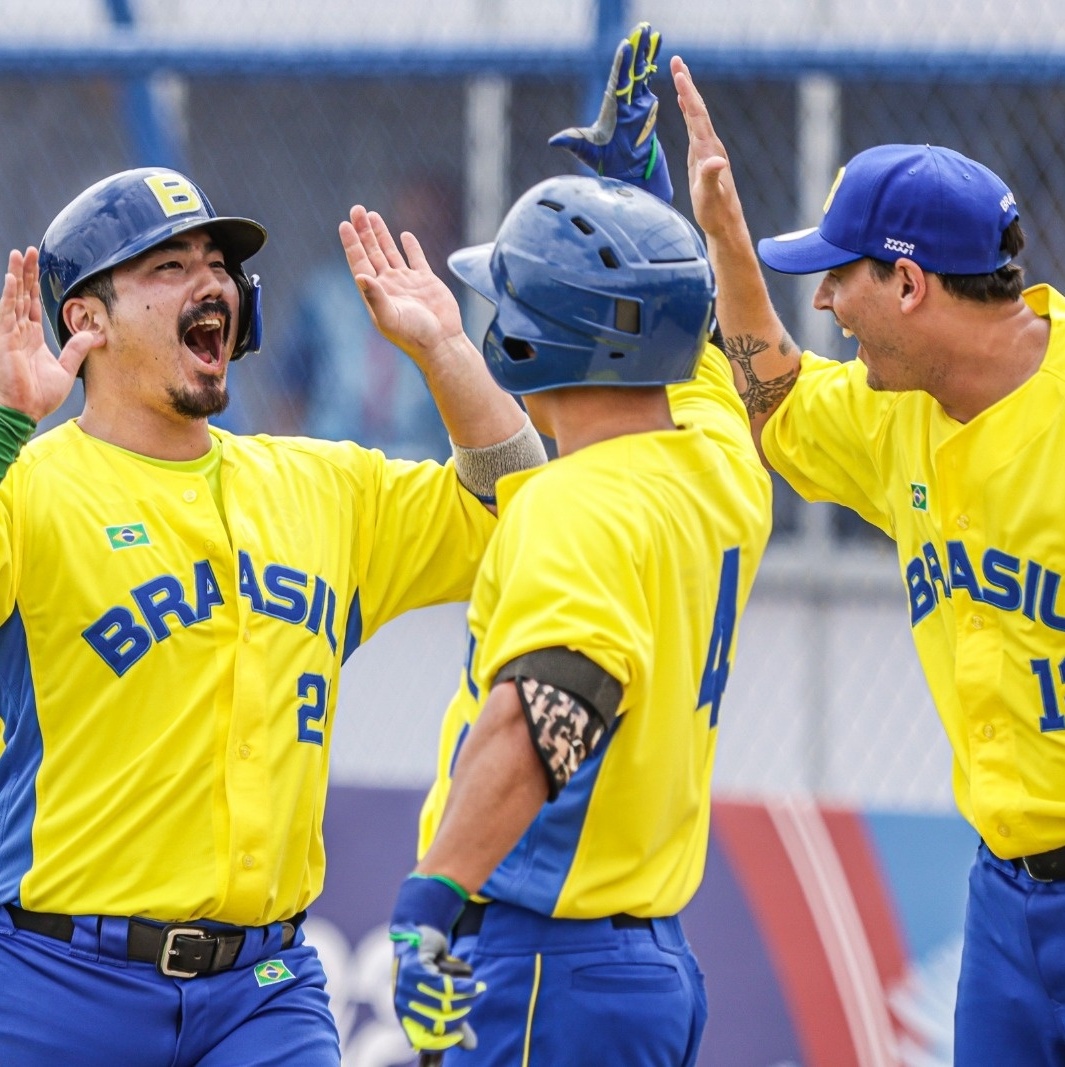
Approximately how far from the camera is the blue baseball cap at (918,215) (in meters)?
3.41

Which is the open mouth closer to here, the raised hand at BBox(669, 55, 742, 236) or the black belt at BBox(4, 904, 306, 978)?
the raised hand at BBox(669, 55, 742, 236)

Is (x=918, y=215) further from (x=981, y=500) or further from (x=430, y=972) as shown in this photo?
(x=430, y=972)

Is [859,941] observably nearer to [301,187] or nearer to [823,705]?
[823,705]

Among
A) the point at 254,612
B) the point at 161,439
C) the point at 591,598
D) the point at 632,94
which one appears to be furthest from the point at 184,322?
the point at 591,598

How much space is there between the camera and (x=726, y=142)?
22.4 feet

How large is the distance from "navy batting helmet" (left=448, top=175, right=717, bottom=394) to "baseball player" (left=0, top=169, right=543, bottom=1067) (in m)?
0.77

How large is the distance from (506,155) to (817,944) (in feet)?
10.5

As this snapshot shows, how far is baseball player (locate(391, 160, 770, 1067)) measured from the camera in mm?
2688

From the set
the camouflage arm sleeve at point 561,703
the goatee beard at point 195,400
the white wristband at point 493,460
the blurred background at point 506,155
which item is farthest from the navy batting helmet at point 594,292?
the blurred background at point 506,155

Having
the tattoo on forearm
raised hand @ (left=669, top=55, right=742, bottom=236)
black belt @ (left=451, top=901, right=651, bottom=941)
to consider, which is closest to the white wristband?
the tattoo on forearm

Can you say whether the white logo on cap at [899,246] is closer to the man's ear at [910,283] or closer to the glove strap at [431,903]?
the man's ear at [910,283]

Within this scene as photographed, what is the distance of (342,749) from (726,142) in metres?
2.81

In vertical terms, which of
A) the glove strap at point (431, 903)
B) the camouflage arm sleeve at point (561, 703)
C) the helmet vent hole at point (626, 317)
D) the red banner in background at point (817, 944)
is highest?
the helmet vent hole at point (626, 317)

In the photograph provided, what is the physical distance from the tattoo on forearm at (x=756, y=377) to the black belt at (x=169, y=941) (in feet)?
5.33
